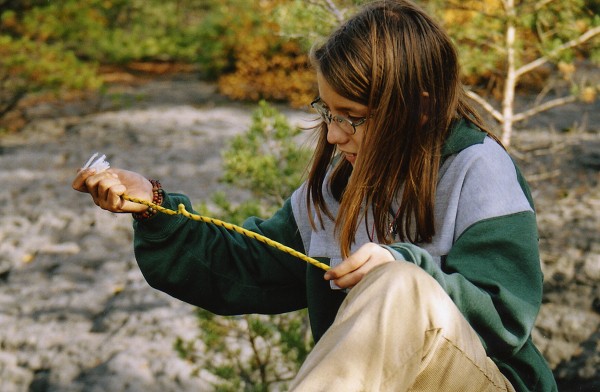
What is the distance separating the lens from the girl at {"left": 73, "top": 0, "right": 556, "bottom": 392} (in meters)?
1.51

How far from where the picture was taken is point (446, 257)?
1.89 m

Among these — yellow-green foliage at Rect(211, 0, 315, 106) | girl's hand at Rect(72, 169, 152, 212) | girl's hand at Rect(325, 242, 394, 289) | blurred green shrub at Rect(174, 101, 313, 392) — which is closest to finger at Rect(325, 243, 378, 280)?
girl's hand at Rect(325, 242, 394, 289)

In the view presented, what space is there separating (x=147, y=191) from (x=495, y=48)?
266 cm

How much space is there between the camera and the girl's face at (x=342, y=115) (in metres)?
1.93

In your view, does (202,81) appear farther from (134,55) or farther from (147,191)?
(147,191)

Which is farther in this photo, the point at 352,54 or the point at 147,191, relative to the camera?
the point at 147,191

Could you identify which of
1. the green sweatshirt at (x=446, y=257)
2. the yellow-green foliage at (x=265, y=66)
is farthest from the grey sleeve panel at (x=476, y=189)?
the yellow-green foliage at (x=265, y=66)

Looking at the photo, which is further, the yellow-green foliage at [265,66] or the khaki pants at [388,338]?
the yellow-green foliage at [265,66]

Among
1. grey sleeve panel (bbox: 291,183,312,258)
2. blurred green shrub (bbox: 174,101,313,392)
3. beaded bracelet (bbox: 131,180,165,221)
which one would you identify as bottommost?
blurred green shrub (bbox: 174,101,313,392)

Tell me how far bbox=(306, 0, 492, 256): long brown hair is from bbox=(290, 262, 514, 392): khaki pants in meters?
0.44

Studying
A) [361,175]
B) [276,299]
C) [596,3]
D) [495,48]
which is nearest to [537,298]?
[361,175]

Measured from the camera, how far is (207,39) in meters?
10.1

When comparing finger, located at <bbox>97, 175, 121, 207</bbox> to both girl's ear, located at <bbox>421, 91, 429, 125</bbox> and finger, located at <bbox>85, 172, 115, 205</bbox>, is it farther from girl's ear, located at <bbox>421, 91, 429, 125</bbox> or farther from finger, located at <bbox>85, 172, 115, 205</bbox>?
girl's ear, located at <bbox>421, 91, 429, 125</bbox>

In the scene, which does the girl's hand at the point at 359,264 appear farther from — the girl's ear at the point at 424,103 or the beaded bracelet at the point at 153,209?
the beaded bracelet at the point at 153,209
